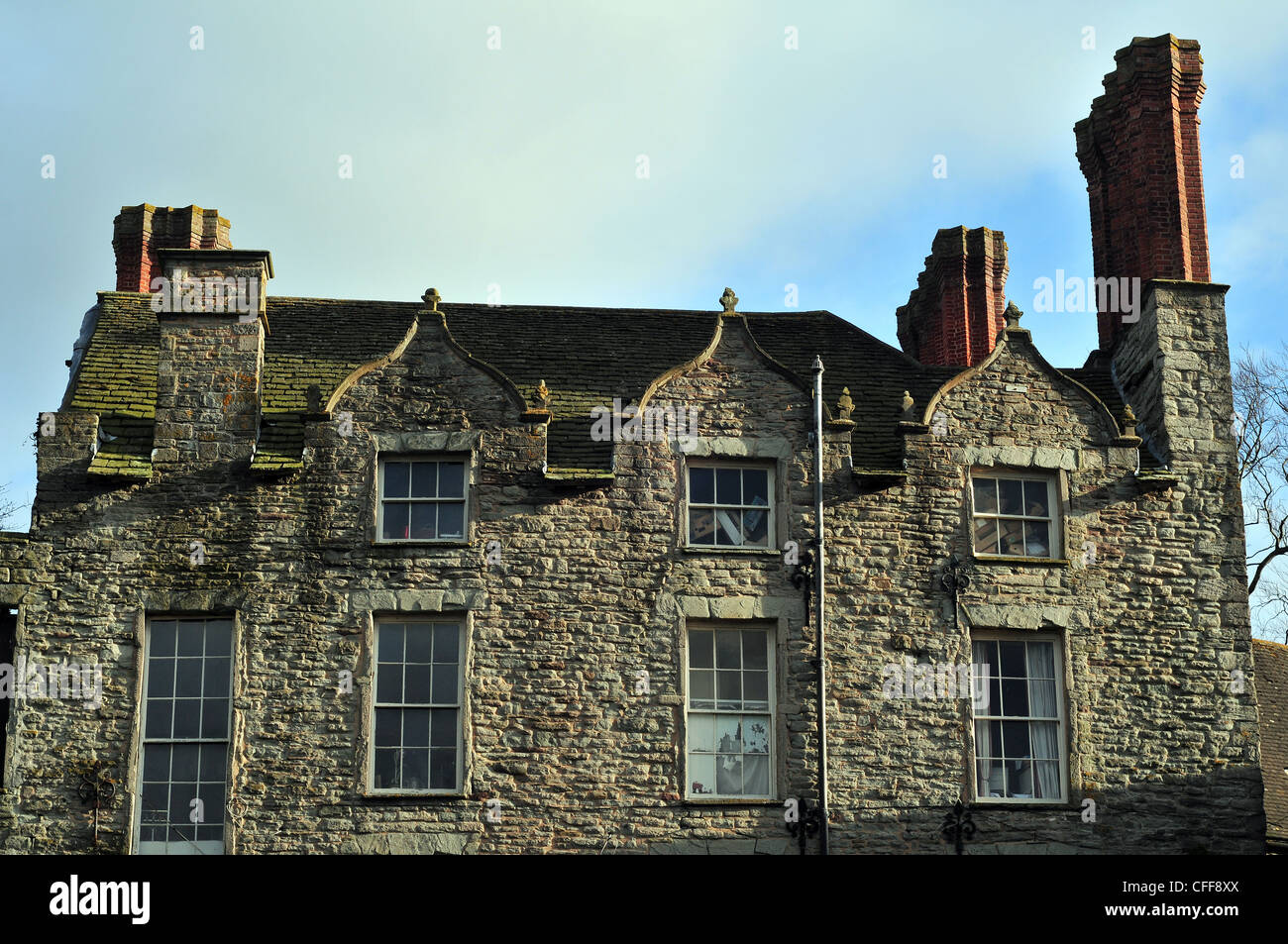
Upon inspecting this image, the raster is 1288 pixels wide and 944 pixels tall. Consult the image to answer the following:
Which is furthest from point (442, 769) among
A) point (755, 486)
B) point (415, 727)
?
point (755, 486)

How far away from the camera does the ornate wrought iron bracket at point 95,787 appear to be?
19922 mm

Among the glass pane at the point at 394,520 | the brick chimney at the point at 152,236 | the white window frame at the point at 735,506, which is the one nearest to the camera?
the glass pane at the point at 394,520

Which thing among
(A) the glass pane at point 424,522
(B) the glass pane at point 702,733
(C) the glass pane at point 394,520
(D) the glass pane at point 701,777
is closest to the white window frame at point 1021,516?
(B) the glass pane at point 702,733

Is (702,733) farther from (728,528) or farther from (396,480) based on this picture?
(396,480)

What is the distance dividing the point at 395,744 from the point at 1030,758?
7.80 m

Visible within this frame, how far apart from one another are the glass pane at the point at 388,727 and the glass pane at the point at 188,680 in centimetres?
223

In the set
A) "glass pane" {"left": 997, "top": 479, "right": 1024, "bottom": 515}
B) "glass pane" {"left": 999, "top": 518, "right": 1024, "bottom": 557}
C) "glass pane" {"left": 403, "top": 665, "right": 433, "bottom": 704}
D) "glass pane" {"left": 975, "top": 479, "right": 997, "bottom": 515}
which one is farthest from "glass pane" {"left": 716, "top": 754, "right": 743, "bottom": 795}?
"glass pane" {"left": 997, "top": 479, "right": 1024, "bottom": 515}

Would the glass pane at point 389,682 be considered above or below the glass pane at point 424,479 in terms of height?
below

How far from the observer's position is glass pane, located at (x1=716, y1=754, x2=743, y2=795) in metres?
20.6

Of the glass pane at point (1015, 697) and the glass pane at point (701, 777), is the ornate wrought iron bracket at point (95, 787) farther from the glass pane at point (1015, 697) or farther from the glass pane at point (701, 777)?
the glass pane at point (1015, 697)

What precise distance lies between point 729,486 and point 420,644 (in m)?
4.42

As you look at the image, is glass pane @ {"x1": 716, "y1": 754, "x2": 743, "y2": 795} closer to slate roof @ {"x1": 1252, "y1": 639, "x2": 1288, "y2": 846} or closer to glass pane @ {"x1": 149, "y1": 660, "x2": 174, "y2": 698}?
glass pane @ {"x1": 149, "y1": 660, "x2": 174, "y2": 698}

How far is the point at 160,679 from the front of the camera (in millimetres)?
20594

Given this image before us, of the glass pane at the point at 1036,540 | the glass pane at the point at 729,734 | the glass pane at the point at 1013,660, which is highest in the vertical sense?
the glass pane at the point at 1036,540
